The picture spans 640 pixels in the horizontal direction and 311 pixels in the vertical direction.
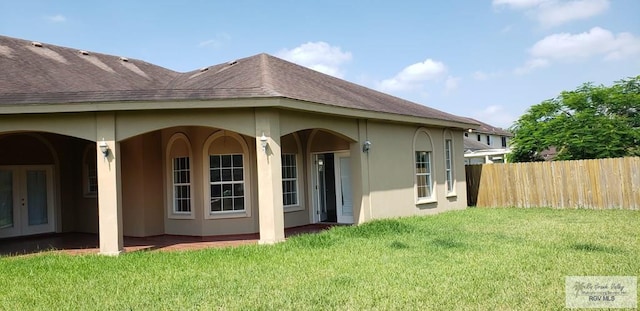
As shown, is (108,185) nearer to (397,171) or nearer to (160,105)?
(160,105)

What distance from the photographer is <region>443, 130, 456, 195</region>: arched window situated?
17.4 m

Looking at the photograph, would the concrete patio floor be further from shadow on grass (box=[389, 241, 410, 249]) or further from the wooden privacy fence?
the wooden privacy fence

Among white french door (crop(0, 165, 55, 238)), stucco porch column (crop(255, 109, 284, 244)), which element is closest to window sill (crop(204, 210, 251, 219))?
stucco porch column (crop(255, 109, 284, 244))

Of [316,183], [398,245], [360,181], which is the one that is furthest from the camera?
[316,183]

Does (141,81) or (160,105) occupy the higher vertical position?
(141,81)

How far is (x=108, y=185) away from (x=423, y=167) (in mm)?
9917

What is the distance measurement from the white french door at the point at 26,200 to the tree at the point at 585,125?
22113 millimetres

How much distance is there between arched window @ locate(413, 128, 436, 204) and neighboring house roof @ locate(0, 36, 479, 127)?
0.87 m

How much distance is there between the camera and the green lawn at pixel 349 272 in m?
5.93

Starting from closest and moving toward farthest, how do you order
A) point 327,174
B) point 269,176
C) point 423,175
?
point 269,176, point 327,174, point 423,175

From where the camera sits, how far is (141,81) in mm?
15969

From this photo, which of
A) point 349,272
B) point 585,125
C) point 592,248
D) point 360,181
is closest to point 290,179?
point 360,181

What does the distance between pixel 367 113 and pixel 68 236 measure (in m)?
9.07

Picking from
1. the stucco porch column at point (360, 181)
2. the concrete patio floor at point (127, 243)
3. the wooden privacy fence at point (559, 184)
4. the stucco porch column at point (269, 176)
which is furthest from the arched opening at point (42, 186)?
the wooden privacy fence at point (559, 184)
